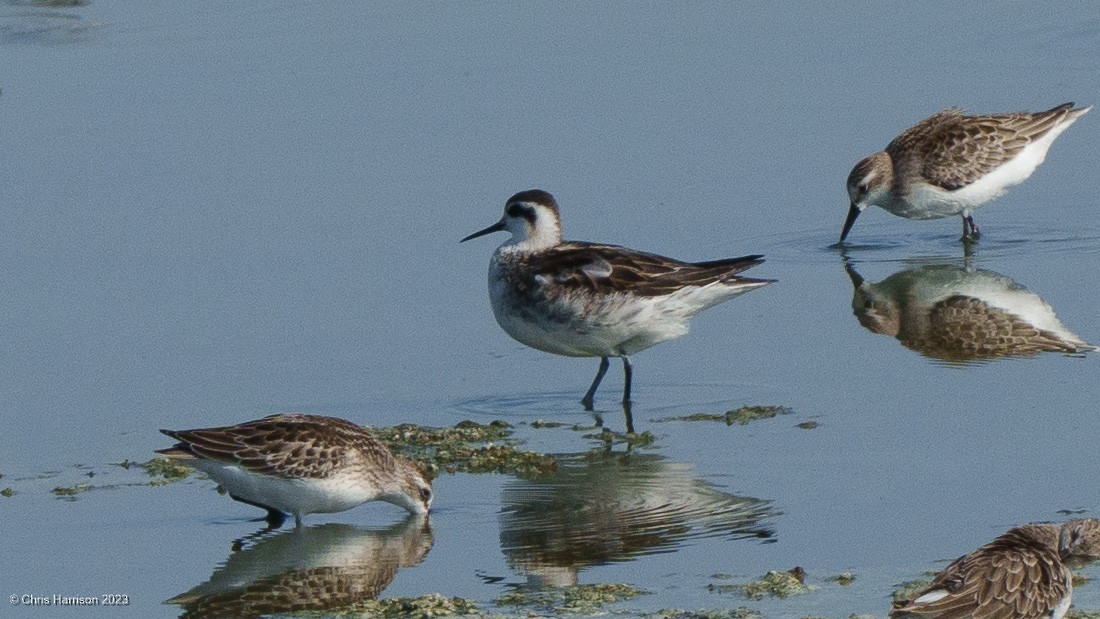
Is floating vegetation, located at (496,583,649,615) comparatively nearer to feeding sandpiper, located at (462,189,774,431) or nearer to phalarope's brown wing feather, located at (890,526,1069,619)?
phalarope's brown wing feather, located at (890,526,1069,619)

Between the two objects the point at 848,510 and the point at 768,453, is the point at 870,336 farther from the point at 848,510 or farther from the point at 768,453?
the point at 848,510

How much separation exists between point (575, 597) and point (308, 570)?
63.9 inches

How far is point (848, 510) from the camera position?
11047mm

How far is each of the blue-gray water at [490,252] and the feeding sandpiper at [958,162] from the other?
355mm

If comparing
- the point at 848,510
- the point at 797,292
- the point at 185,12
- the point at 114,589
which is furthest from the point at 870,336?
the point at 185,12

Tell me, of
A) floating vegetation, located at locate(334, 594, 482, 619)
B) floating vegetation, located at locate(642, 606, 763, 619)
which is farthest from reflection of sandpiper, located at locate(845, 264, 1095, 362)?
floating vegetation, located at locate(334, 594, 482, 619)

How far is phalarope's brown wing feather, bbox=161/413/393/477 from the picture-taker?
11148 millimetres

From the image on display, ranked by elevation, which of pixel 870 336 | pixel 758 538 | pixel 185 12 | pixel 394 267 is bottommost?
pixel 758 538

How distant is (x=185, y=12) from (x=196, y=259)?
7.94 meters

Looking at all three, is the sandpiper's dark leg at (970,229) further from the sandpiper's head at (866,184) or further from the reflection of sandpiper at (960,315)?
the reflection of sandpiper at (960,315)

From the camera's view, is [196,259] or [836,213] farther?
[836,213]

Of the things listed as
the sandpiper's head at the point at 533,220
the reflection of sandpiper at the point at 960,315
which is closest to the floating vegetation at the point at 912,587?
the reflection of sandpiper at the point at 960,315

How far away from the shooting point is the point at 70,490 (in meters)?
11.8

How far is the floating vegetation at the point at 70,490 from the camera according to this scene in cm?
1178
